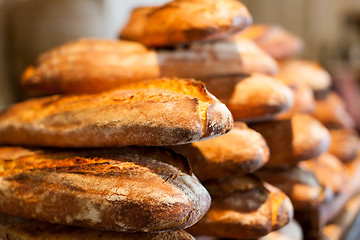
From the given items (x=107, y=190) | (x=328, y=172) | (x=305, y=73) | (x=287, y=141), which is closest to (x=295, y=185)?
(x=287, y=141)

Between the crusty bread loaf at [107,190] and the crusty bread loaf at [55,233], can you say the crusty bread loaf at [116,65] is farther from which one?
the crusty bread loaf at [55,233]

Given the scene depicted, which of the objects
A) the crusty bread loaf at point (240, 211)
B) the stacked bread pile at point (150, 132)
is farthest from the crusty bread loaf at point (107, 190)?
the crusty bread loaf at point (240, 211)

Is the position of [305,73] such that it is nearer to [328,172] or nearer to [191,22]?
[328,172]

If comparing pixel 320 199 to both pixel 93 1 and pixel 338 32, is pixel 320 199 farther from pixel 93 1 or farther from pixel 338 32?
pixel 338 32

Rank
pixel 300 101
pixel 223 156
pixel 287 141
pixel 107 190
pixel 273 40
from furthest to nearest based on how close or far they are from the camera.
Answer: pixel 273 40
pixel 300 101
pixel 287 141
pixel 223 156
pixel 107 190

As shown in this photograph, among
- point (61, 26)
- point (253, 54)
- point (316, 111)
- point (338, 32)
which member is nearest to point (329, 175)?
point (316, 111)

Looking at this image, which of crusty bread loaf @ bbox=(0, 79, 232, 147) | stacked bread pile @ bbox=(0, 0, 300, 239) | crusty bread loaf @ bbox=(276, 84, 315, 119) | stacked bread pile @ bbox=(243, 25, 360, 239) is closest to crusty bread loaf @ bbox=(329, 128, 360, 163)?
stacked bread pile @ bbox=(243, 25, 360, 239)

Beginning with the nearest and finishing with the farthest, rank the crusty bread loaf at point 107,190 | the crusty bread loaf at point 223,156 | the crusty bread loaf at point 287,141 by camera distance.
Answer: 1. the crusty bread loaf at point 107,190
2. the crusty bread loaf at point 223,156
3. the crusty bread loaf at point 287,141
